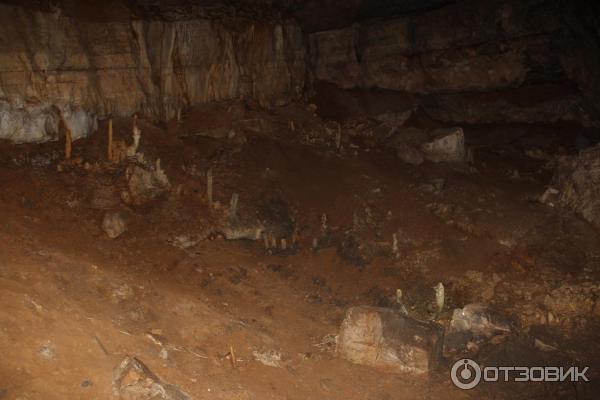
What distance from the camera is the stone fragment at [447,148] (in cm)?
2006

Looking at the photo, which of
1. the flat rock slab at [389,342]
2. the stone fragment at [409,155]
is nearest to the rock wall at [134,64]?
the stone fragment at [409,155]

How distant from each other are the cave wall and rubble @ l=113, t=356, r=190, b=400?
64.1 feet

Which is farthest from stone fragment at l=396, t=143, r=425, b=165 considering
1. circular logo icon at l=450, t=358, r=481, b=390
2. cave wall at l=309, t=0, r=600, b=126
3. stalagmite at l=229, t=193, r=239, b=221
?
circular logo icon at l=450, t=358, r=481, b=390

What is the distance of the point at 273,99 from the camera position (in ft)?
72.8

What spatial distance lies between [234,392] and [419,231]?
8266 millimetres

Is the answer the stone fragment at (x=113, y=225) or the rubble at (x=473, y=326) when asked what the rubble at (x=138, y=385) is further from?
the rubble at (x=473, y=326)

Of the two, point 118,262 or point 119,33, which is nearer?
point 118,262

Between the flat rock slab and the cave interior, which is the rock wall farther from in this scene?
the flat rock slab

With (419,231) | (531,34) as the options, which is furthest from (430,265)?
(531,34)

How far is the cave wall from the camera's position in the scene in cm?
2214

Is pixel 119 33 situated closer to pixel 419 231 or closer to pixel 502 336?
pixel 419 231

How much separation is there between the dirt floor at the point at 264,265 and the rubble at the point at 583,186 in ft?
1.32

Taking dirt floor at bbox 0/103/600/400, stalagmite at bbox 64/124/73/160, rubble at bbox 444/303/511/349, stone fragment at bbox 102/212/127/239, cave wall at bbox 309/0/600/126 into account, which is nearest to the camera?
dirt floor at bbox 0/103/600/400

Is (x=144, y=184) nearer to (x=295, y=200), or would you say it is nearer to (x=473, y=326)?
(x=295, y=200)
